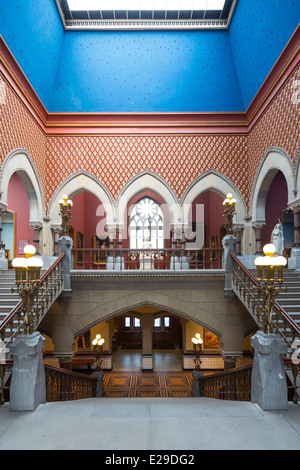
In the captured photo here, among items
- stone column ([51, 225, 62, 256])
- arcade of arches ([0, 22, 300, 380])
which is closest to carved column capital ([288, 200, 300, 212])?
arcade of arches ([0, 22, 300, 380])

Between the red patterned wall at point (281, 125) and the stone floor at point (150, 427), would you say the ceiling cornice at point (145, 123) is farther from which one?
the stone floor at point (150, 427)

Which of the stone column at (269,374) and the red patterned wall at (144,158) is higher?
the red patterned wall at (144,158)

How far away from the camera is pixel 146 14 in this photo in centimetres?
1091

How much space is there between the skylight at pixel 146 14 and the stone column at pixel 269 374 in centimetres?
1075

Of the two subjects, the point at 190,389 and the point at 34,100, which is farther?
the point at 190,389

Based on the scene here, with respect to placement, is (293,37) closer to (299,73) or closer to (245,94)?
(299,73)

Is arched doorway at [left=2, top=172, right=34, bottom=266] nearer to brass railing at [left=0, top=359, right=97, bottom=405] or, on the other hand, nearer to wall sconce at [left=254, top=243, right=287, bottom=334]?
brass railing at [left=0, top=359, right=97, bottom=405]

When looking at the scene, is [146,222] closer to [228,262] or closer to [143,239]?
[143,239]

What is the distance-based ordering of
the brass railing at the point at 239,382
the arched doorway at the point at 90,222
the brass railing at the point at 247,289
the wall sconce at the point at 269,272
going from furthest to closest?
the arched doorway at the point at 90,222 < the brass railing at the point at 247,289 < the brass railing at the point at 239,382 < the wall sconce at the point at 269,272

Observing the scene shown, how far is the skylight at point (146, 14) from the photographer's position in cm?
1056

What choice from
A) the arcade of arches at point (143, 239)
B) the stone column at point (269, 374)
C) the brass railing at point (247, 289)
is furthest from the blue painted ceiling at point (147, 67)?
the stone column at point (269, 374)
